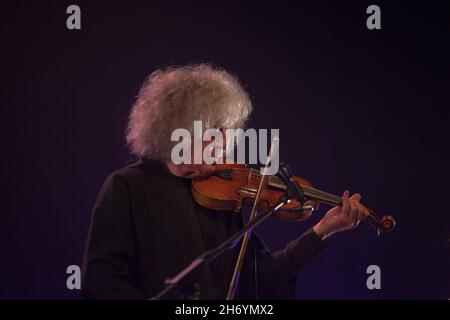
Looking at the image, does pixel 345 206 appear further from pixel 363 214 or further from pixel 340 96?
pixel 340 96

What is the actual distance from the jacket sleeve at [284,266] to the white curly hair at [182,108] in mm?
538

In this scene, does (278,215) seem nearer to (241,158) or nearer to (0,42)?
(241,158)

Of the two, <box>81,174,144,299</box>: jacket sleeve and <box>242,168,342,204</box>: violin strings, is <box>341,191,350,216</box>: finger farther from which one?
<box>81,174,144,299</box>: jacket sleeve

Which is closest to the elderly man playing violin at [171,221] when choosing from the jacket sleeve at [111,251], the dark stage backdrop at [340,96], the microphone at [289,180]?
the jacket sleeve at [111,251]

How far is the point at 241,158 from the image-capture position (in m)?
2.90

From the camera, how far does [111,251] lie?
1926 millimetres

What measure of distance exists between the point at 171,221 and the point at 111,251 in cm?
26

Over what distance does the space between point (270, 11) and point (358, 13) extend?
1.82 ft

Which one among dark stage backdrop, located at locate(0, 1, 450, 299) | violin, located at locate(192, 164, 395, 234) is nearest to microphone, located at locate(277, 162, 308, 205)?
violin, located at locate(192, 164, 395, 234)

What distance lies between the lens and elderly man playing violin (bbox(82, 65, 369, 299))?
1949 mm

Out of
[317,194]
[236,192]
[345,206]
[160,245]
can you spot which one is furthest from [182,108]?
[345,206]

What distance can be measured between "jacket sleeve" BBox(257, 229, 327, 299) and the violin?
115mm
